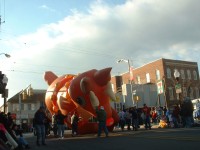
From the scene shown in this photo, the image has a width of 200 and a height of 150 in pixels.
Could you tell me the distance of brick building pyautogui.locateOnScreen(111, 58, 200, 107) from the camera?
182ft

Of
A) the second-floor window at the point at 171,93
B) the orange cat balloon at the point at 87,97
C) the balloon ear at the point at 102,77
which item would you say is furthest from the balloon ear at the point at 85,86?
the second-floor window at the point at 171,93

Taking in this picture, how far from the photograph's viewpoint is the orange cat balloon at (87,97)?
63.9ft

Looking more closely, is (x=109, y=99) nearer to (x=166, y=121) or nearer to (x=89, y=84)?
(x=89, y=84)

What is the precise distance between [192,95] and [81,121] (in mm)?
42313

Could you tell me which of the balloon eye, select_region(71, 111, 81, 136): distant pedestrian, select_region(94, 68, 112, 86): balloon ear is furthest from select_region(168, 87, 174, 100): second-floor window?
the balloon eye

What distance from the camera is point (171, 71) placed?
56.8 meters

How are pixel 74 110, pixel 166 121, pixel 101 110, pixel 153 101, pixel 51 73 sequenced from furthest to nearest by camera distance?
pixel 153 101 < pixel 51 73 < pixel 166 121 < pixel 74 110 < pixel 101 110

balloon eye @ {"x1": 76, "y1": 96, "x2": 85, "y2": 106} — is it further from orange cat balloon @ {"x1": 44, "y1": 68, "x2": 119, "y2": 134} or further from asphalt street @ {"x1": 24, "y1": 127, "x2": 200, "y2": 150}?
asphalt street @ {"x1": 24, "y1": 127, "x2": 200, "y2": 150}

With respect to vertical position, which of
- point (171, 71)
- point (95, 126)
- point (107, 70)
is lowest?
point (95, 126)

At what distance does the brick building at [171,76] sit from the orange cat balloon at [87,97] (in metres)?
35.1

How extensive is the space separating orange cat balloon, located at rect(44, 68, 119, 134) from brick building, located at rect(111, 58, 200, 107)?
3509 cm

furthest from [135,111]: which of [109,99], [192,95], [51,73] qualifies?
[192,95]

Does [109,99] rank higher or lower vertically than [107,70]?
lower

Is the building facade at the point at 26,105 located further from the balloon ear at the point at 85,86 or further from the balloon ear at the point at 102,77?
the balloon ear at the point at 85,86
